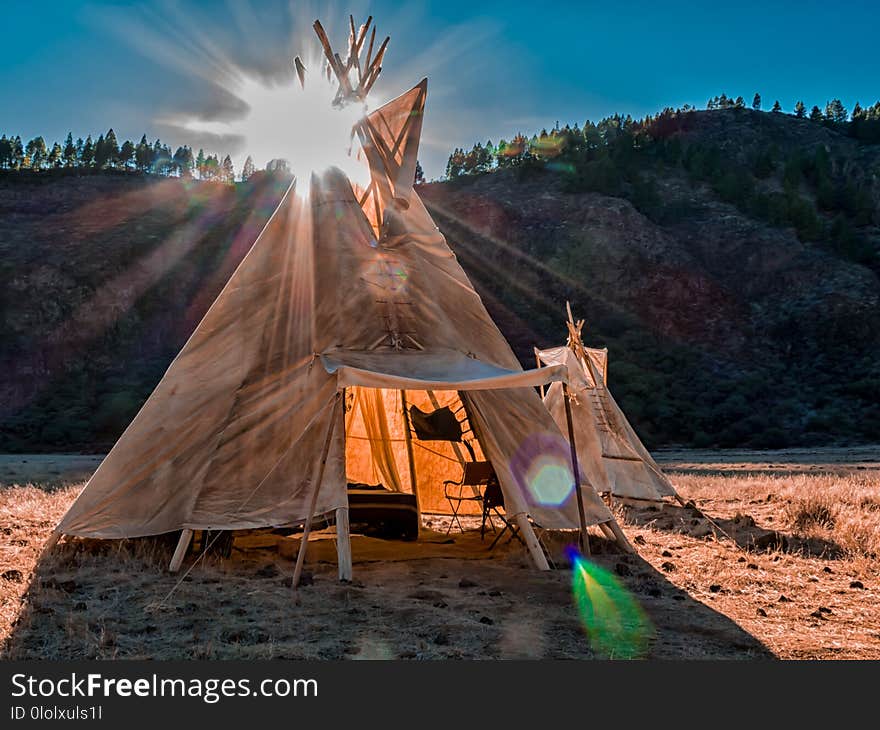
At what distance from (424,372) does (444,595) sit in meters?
1.99

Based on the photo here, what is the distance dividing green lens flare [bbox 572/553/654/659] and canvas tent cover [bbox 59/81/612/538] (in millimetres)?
688

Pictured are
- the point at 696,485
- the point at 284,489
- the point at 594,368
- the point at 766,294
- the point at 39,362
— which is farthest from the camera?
the point at 766,294

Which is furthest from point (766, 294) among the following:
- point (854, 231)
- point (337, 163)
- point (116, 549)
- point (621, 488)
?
point (116, 549)

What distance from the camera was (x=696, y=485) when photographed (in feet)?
50.6

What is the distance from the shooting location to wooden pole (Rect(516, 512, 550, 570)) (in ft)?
24.8

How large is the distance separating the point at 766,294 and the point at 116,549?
4307 centimetres

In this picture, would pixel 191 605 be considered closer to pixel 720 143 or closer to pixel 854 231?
pixel 854 231

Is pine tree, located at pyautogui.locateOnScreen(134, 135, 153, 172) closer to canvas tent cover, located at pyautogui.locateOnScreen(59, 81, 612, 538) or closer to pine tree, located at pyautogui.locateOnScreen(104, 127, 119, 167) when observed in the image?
pine tree, located at pyautogui.locateOnScreen(104, 127, 119, 167)

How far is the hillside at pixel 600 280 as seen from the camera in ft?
116

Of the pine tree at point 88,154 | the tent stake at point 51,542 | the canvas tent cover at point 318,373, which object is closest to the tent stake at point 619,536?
the canvas tent cover at point 318,373

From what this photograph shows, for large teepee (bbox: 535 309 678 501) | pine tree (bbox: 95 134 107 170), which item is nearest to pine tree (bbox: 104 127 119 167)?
pine tree (bbox: 95 134 107 170)

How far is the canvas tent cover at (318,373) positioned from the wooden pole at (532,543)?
12 centimetres

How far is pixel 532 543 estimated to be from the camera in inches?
301

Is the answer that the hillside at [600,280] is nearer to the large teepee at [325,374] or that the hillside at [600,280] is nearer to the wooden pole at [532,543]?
the large teepee at [325,374]
